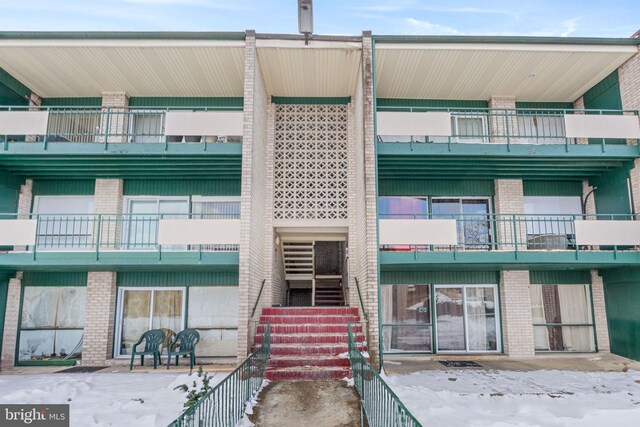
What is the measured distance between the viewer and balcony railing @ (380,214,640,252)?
1038 cm

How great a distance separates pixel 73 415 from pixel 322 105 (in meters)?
9.81

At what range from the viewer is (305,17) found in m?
10.2

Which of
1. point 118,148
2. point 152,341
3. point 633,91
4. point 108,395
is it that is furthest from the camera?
point 152,341

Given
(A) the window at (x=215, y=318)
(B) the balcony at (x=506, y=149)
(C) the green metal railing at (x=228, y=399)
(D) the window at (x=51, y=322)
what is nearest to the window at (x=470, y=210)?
(B) the balcony at (x=506, y=149)

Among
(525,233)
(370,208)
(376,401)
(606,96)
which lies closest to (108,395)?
(376,401)

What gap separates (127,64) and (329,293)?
1029 centimetres

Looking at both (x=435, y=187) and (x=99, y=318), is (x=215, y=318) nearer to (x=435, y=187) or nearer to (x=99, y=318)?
(x=99, y=318)

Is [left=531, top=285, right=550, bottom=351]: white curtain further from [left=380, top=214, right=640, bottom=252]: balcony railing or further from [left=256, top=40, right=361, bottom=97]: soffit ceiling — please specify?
[left=256, top=40, right=361, bottom=97]: soffit ceiling

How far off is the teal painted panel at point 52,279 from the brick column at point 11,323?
0.69ft

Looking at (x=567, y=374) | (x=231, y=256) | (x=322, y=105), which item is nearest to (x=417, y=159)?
(x=322, y=105)

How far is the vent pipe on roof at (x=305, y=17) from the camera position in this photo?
10148 mm

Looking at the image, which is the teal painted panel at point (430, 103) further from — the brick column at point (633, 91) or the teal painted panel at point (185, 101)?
the teal painted panel at point (185, 101)

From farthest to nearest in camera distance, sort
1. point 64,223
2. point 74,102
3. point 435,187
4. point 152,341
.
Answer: point 74,102, point 435,187, point 64,223, point 152,341

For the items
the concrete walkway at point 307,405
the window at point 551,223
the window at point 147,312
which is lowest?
the concrete walkway at point 307,405
